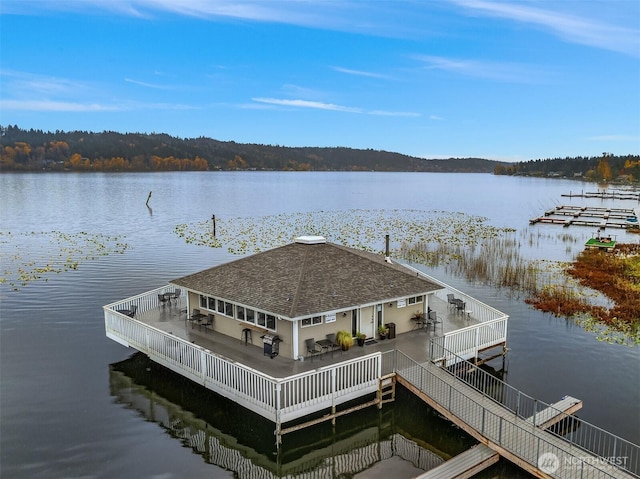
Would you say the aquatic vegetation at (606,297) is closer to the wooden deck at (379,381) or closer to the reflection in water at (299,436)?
the wooden deck at (379,381)

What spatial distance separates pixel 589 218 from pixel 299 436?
76552 mm

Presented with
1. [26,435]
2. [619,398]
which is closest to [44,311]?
[26,435]

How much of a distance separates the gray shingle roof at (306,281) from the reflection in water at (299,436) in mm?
3553

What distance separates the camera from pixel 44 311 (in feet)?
81.5

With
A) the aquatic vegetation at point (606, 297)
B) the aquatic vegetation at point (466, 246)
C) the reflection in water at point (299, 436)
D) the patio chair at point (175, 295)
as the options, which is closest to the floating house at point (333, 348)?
the patio chair at point (175, 295)

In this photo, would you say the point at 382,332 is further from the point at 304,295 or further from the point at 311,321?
the point at 304,295

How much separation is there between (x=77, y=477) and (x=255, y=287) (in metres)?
7.89

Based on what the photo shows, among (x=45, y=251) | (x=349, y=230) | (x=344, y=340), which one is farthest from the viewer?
(x=349, y=230)

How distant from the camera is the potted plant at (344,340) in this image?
1641cm

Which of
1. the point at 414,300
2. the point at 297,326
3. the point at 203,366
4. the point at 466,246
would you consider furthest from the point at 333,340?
the point at 466,246

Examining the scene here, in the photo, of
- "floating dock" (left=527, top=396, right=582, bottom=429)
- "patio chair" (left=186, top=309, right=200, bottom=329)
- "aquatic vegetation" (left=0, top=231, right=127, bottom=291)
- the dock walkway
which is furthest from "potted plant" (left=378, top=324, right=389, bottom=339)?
"aquatic vegetation" (left=0, top=231, right=127, bottom=291)

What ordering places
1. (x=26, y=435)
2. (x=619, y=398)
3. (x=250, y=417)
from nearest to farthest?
1. (x=26, y=435)
2. (x=250, y=417)
3. (x=619, y=398)

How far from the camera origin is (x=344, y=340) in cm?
1638

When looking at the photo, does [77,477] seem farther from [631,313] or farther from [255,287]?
[631,313]
